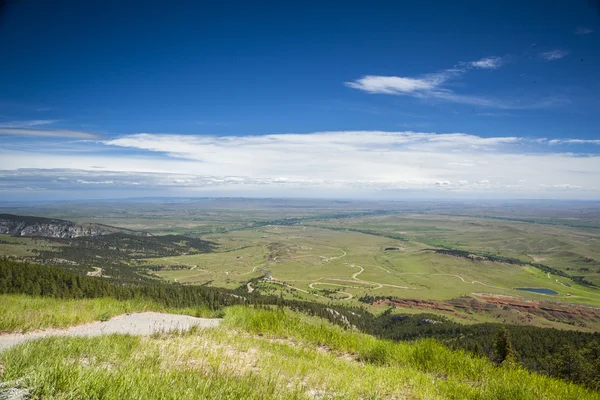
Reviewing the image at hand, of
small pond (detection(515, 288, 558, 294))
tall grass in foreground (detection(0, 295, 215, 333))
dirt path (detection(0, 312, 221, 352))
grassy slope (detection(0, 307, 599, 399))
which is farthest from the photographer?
small pond (detection(515, 288, 558, 294))

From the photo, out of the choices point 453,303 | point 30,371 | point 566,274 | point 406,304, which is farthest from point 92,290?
point 566,274

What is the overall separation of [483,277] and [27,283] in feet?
660

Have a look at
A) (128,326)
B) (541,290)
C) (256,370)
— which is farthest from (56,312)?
(541,290)

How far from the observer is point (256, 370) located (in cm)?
620

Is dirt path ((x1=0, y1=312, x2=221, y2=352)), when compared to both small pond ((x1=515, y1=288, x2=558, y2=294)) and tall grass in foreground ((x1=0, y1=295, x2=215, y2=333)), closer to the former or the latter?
tall grass in foreground ((x1=0, y1=295, x2=215, y2=333))

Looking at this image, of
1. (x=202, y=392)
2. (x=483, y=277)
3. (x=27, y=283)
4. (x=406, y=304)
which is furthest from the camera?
(x=483, y=277)

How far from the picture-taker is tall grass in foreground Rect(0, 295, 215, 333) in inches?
344

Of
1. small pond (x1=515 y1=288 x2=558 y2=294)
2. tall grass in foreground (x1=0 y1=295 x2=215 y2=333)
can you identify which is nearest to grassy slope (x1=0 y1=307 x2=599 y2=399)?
tall grass in foreground (x1=0 y1=295 x2=215 y2=333)

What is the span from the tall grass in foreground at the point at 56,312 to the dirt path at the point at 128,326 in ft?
0.93

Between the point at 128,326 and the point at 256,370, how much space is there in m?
6.51

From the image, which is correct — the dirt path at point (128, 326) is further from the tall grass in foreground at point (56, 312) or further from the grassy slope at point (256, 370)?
the grassy slope at point (256, 370)

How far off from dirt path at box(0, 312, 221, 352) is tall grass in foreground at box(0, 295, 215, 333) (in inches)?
11.1

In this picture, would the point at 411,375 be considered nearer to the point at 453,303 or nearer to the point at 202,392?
the point at 202,392

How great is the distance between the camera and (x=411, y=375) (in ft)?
21.7
